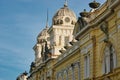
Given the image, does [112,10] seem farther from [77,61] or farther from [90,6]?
[77,61]

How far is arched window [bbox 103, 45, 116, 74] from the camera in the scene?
2453 centimetres

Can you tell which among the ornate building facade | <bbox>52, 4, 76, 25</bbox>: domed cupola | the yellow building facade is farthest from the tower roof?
the yellow building facade

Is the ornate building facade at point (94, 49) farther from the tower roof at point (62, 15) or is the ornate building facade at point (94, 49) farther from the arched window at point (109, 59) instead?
the tower roof at point (62, 15)

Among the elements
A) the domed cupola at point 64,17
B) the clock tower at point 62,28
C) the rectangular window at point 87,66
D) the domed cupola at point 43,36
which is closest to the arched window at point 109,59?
the rectangular window at point 87,66

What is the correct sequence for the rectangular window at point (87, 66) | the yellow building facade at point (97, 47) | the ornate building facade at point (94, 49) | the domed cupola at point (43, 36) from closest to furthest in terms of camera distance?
the yellow building facade at point (97, 47), the ornate building facade at point (94, 49), the rectangular window at point (87, 66), the domed cupola at point (43, 36)

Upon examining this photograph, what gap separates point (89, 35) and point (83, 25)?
159 cm

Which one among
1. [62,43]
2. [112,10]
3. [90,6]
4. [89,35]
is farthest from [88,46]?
[62,43]

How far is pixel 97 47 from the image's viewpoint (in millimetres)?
27109

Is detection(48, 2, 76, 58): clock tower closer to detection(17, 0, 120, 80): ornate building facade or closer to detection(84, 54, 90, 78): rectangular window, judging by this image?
detection(17, 0, 120, 80): ornate building facade

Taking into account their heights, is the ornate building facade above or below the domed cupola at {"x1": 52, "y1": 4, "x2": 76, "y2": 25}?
below

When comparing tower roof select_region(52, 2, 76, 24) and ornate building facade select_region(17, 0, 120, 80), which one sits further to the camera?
tower roof select_region(52, 2, 76, 24)

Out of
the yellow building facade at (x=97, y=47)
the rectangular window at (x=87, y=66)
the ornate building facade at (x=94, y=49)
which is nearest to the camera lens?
the yellow building facade at (x=97, y=47)

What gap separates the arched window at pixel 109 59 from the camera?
2453 cm

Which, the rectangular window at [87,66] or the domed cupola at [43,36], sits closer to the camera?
the rectangular window at [87,66]
